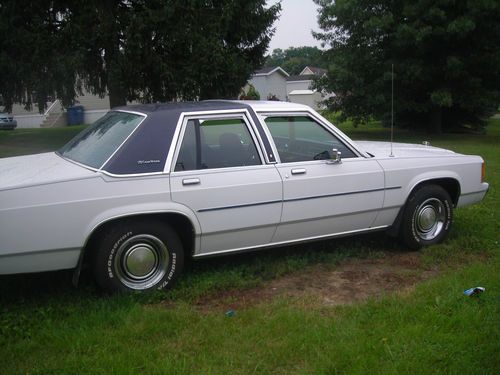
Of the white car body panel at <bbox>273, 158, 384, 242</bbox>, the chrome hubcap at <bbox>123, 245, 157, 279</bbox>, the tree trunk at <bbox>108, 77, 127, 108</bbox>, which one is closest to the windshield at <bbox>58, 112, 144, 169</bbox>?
the chrome hubcap at <bbox>123, 245, 157, 279</bbox>

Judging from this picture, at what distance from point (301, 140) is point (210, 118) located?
921mm

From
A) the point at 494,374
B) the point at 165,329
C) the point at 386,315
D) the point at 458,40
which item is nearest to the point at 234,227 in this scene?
the point at 165,329

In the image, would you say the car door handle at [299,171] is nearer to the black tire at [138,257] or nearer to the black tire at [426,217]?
the black tire at [138,257]

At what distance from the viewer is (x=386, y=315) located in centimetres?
382

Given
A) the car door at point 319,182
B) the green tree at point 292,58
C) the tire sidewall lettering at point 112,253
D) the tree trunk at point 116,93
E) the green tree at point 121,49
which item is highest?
the green tree at point 292,58

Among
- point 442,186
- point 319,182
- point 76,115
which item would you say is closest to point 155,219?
point 319,182

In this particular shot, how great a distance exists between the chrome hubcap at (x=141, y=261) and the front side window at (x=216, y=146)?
0.62 meters

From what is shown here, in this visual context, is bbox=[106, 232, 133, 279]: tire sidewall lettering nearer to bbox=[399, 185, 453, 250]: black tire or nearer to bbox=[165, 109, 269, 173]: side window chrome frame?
bbox=[165, 109, 269, 173]: side window chrome frame

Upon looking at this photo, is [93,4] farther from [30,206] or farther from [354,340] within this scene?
[354,340]

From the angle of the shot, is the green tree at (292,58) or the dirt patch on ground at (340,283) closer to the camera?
the dirt patch on ground at (340,283)

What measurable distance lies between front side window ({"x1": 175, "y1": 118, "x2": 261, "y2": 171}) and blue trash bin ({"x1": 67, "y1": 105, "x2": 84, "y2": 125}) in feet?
98.7

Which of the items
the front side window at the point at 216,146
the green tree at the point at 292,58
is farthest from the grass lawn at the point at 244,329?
the green tree at the point at 292,58

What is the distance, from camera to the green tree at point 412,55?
56.2ft

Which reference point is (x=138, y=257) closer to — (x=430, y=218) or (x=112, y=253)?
(x=112, y=253)
